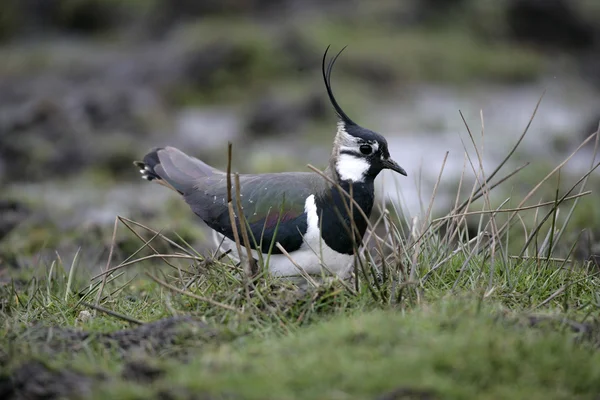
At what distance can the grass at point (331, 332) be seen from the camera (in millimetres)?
3029

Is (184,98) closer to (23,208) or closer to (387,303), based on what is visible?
(23,208)

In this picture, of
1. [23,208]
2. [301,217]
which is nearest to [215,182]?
[301,217]

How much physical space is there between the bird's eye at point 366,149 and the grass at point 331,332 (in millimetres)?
515

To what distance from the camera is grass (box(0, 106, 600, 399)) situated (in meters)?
3.03

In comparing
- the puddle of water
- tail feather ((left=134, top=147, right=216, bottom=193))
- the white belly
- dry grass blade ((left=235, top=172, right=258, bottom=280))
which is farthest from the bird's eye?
the puddle of water

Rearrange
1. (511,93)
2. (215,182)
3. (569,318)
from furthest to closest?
1. (511,93)
2. (215,182)
3. (569,318)

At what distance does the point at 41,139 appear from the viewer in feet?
37.5

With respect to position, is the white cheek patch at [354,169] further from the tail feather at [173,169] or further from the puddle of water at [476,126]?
the puddle of water at [476,126]

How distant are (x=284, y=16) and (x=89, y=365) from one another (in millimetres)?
16788

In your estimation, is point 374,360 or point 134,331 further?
point 134,331

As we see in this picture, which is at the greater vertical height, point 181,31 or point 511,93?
point 181,31

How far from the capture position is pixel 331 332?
338cm

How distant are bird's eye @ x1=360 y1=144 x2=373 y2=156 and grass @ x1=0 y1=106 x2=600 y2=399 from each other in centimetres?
51

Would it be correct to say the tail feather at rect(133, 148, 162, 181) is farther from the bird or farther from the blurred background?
the blurred background
